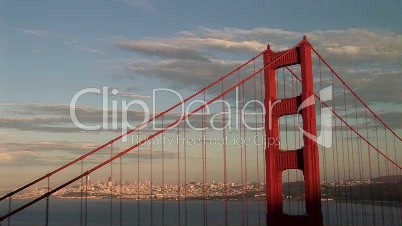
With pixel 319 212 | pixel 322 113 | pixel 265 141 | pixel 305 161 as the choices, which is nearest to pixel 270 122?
pixel 265 141

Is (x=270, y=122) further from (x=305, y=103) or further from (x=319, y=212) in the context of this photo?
(x=319, y=212)

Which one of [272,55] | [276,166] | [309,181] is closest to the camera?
[309,181]

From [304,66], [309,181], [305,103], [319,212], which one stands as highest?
[304,66]

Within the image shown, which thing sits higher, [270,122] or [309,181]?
[270,122]

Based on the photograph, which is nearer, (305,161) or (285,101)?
(305,161)

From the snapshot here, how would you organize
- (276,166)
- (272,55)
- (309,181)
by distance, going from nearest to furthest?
(309,181), (276,166), (272,55)

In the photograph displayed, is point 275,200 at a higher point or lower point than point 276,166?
lower

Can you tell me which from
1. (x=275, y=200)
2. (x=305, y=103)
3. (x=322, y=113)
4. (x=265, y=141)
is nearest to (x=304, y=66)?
(x=305, y=103)

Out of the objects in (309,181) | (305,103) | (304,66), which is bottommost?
(309,181)

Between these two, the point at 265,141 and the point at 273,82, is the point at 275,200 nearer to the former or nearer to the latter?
the point at 265,141
